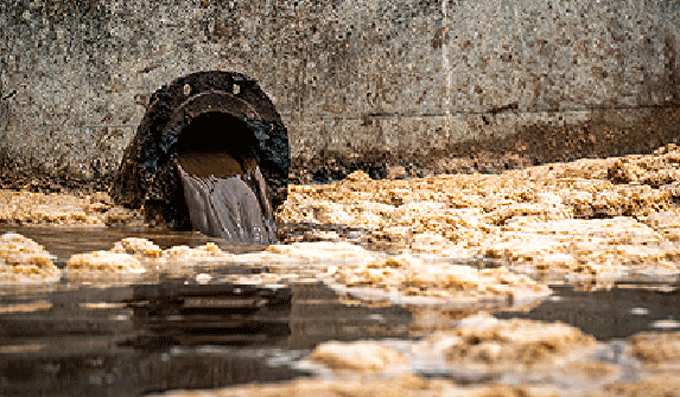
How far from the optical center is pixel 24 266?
1963mm

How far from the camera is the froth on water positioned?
11.7 ft

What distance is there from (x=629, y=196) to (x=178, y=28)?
3975mm

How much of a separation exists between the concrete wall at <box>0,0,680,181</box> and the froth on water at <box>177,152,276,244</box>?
2.09 meters

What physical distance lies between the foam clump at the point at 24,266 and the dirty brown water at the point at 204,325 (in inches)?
4.2

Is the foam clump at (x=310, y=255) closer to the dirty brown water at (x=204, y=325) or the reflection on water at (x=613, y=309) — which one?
the dirty brown water at (x=204, y=325)

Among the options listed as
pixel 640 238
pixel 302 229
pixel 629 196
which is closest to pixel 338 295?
pixel 640 238

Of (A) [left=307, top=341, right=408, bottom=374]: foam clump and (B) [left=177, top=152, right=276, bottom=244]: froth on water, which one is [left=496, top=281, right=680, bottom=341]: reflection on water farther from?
(B) [left=177, top=152, right=276, bottom=244]: froth on water

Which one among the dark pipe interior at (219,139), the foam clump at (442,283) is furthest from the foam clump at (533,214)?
the dark pipe interior at (219,139)

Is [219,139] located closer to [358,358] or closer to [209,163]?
[209,163]

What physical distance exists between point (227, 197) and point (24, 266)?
180 centimetres

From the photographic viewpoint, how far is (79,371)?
1.04 meters

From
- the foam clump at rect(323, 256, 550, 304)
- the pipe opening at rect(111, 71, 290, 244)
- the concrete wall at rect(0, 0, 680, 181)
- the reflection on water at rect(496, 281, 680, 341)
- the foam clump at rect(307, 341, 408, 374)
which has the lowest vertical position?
the foam clump at rect(307, 341, 408, 374)

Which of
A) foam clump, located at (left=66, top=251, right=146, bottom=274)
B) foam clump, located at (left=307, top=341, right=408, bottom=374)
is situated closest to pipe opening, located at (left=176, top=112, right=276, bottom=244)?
foam clump, located at (left=66, top=251, right=146, bottom=274)

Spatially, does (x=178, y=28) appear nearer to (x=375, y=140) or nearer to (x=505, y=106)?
(x=375, y=140)
